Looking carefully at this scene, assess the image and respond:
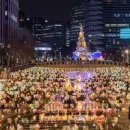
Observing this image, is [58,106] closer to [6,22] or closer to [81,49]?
[6,22]

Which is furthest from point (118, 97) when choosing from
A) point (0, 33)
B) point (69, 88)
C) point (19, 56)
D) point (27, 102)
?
point (19, 56)

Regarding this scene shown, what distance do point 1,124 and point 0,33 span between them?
101m

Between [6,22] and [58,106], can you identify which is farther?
[6,22]

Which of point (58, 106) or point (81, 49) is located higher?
point (81, 49)

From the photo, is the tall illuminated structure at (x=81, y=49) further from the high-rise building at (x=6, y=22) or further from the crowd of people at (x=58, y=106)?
the crowd of people at (x=58, y=106)

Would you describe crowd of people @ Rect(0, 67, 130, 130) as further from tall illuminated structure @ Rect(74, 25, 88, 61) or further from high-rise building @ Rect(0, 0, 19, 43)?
tall illuminated structure @ Rect(74, 25, 88, 61)

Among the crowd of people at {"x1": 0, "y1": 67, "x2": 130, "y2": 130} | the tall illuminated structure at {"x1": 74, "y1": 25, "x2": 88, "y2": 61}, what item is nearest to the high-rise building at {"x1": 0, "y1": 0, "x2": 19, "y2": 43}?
the tall illuminated structure at {"x1": 74, "y1": 25, "x2": 88, "y2": 61}

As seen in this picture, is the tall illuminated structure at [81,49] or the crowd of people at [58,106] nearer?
the crowd of people at [58,106]

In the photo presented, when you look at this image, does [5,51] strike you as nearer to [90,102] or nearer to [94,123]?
[90,102]

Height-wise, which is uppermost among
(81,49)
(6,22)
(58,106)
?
(6,22)

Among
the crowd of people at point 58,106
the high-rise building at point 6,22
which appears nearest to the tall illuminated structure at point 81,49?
the high-rise building at point 6,22

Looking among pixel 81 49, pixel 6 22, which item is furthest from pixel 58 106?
pixel 81 49

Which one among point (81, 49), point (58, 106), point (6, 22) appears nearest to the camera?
point (58, 106)

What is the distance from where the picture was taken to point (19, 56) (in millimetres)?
147000
